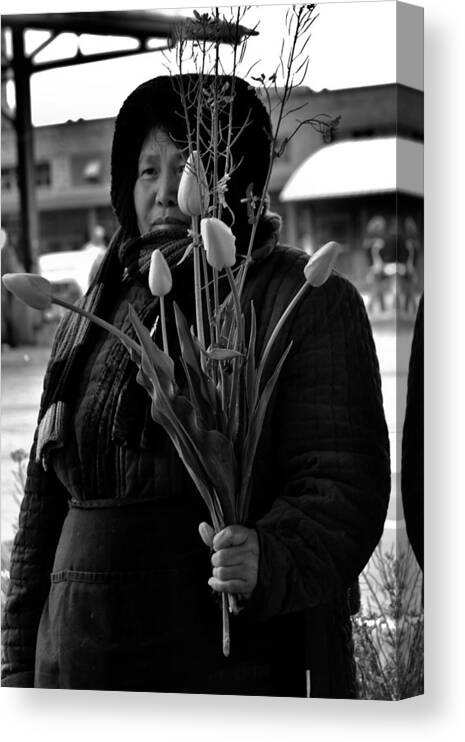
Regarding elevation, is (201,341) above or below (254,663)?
above

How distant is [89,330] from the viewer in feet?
9.25

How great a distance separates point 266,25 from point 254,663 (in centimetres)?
103

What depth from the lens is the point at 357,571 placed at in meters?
2.71

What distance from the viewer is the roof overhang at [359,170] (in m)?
2.67

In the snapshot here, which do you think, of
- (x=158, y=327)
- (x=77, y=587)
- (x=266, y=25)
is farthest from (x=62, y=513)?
(x=266, y=25)

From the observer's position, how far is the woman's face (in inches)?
109

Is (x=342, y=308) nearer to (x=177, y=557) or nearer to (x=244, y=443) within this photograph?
(x=244, y=443)

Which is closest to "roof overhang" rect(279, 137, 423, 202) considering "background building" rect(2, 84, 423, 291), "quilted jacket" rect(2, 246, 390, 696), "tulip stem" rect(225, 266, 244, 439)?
"background building" rect(2, 84, 423, 291)

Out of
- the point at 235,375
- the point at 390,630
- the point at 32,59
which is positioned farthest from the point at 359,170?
the point at 390,630

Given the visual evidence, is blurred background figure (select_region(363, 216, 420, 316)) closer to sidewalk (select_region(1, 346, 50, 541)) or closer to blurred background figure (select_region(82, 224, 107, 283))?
blurred background figure (select_region(82, 224, 107, 283))

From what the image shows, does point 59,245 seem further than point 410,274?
Yes

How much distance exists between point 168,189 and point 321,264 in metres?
0.36

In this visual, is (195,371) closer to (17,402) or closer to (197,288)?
(197,288)

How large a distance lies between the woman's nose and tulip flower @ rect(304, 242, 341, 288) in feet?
1.07
